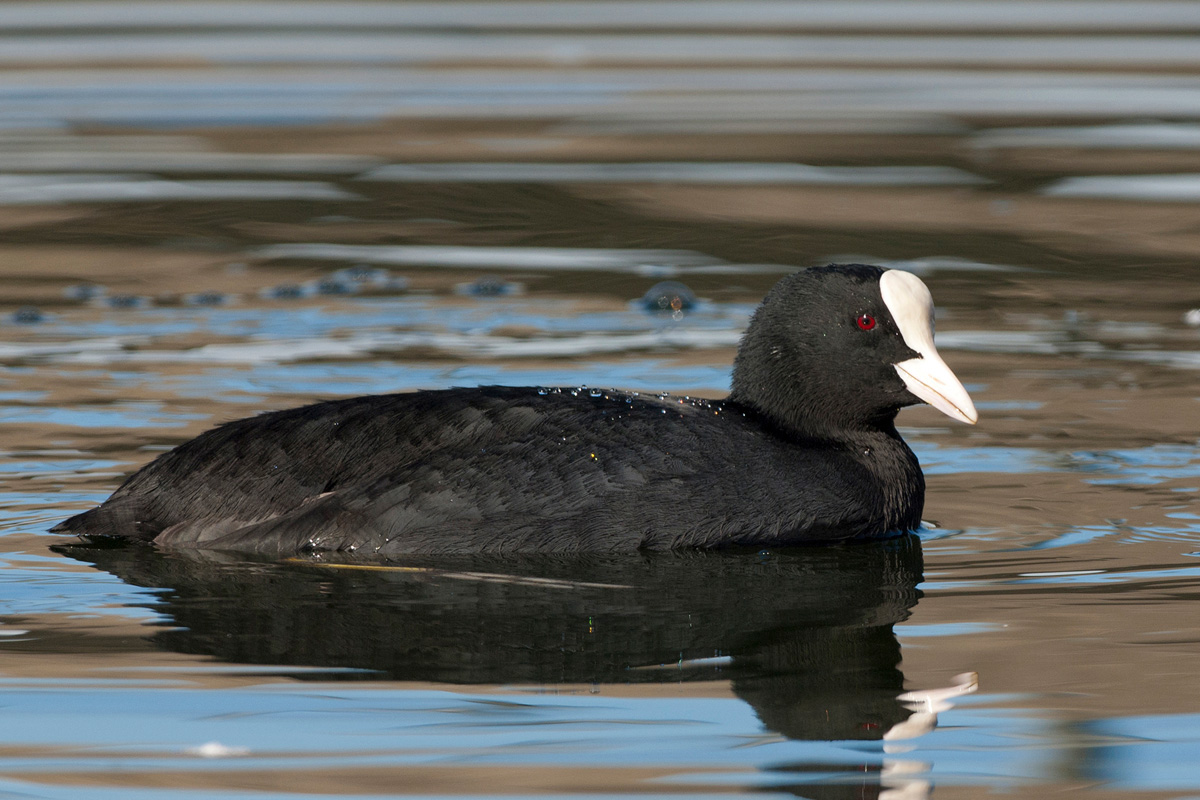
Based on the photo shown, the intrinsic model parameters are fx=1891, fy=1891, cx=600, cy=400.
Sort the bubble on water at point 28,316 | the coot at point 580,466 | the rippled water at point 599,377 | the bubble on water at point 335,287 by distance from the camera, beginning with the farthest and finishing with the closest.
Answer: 1. the bubble on water at point 335,287
2. the bubble on water at point 28,316
3. the coot at point 580,466
4. the rippled water at point 599,377

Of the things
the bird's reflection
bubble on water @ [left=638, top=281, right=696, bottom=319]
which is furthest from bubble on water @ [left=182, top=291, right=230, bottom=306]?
the bird's reflection

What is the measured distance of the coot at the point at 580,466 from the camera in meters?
5.70

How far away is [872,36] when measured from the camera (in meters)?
24.4

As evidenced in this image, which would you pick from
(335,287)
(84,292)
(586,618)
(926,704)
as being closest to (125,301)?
(84,292)

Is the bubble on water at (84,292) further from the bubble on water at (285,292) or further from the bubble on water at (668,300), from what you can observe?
the bubble on water at (668,300)

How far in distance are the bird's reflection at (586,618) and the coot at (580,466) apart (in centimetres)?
9

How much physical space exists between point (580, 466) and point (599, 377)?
2709 millimetres

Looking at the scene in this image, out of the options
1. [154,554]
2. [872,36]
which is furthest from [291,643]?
[872,36]

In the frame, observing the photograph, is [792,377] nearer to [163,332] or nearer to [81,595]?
[81,595]

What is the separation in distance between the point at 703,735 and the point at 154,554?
7.89 ft

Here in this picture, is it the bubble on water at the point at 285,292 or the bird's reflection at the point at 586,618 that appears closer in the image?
the bird's reflection at the point at 586,618

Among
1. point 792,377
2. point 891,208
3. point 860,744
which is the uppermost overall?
point 891,208

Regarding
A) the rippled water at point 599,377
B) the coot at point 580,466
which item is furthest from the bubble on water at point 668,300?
the coot at point 580,466

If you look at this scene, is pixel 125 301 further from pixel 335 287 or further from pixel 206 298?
pixel 335 287
